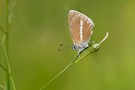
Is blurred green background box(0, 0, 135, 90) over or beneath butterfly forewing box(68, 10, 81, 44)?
beneath

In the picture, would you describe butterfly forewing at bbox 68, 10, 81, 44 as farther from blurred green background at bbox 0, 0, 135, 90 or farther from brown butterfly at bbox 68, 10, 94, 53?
blurred green background at bbox 0, 0, 135, 90

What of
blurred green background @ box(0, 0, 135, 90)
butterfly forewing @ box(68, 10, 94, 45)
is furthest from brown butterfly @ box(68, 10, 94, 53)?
blurred green background @ box(0, 0, 135, 90)

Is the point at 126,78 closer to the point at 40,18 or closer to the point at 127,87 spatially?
the point at 127,87

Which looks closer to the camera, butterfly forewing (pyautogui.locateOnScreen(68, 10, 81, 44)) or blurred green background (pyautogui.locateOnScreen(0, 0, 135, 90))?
butterfly forewing (pyautogui.locateOnScreen(68, 10, 81, 44))

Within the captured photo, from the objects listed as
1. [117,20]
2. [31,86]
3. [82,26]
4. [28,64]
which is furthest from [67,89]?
[117,20]

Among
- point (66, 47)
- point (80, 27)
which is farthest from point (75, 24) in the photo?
point (66, 47)

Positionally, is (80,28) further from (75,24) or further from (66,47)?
(66,47)

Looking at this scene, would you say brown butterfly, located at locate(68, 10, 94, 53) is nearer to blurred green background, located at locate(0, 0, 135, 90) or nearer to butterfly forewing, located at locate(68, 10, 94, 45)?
butterfly forewing, located at locate(68, 10, 94, 45)

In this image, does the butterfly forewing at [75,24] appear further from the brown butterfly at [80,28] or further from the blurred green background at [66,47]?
the blurred green background at [66,47]
